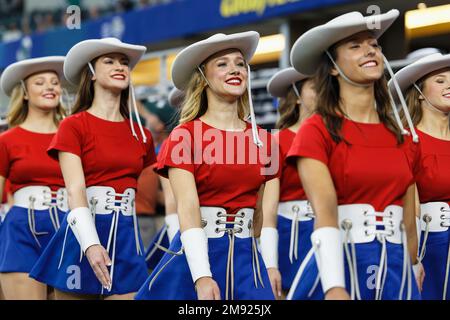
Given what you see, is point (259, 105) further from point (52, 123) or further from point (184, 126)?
point (184, 126)

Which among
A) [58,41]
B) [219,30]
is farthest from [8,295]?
[58,41]

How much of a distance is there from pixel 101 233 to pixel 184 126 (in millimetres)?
1210

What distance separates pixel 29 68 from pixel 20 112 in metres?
0.33

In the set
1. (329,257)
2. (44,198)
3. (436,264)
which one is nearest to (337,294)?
(329,257)

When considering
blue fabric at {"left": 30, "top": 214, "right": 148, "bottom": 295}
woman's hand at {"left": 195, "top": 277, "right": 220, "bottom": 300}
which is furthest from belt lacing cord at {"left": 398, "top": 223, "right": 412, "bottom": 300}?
blue fabric at {"left": 30, "top": 214, "right": 148, "bottom": 295}

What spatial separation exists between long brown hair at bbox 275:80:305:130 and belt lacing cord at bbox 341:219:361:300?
129 inches

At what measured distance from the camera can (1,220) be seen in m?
7.53

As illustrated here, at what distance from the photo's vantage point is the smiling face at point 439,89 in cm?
589

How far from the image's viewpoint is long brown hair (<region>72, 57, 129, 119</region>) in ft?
20.3

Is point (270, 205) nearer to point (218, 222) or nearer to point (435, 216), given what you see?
point (435, 216)

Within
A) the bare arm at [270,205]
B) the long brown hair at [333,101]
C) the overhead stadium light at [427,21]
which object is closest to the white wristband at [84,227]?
the bare arm at [270,205]

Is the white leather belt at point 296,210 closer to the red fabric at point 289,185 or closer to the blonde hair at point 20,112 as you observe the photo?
the red fabric at point 289,185

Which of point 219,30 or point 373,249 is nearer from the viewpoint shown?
point 373,249

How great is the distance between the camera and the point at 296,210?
713 centimetres
